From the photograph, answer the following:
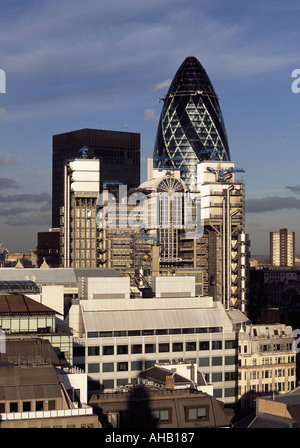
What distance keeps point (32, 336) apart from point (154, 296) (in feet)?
161

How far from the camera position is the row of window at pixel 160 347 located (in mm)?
115125

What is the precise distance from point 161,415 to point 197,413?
306 cm

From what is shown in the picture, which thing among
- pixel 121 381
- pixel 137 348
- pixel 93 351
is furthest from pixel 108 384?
pixel 137 348

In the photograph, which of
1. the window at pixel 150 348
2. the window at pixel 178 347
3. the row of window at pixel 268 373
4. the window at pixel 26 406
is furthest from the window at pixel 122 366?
the window at pixel 26 406

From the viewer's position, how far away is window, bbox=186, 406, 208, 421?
7876 centimetres

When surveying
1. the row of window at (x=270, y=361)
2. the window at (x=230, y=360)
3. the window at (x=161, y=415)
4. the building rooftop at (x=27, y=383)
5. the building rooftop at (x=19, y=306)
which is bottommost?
the row of window at (x=270, y=361)

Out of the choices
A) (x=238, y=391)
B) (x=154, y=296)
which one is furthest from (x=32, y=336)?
(x=154, y=296)

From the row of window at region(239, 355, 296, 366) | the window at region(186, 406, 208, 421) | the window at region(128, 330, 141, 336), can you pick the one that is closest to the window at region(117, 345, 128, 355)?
the window at region(128, 330, 141, 336)

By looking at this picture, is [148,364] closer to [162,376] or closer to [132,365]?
[132,365]

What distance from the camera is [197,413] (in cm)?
7900

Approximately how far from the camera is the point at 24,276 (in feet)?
506

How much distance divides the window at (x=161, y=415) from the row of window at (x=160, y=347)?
3549 centimetres

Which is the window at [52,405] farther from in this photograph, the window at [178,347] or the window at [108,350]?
the window at [178,347]
